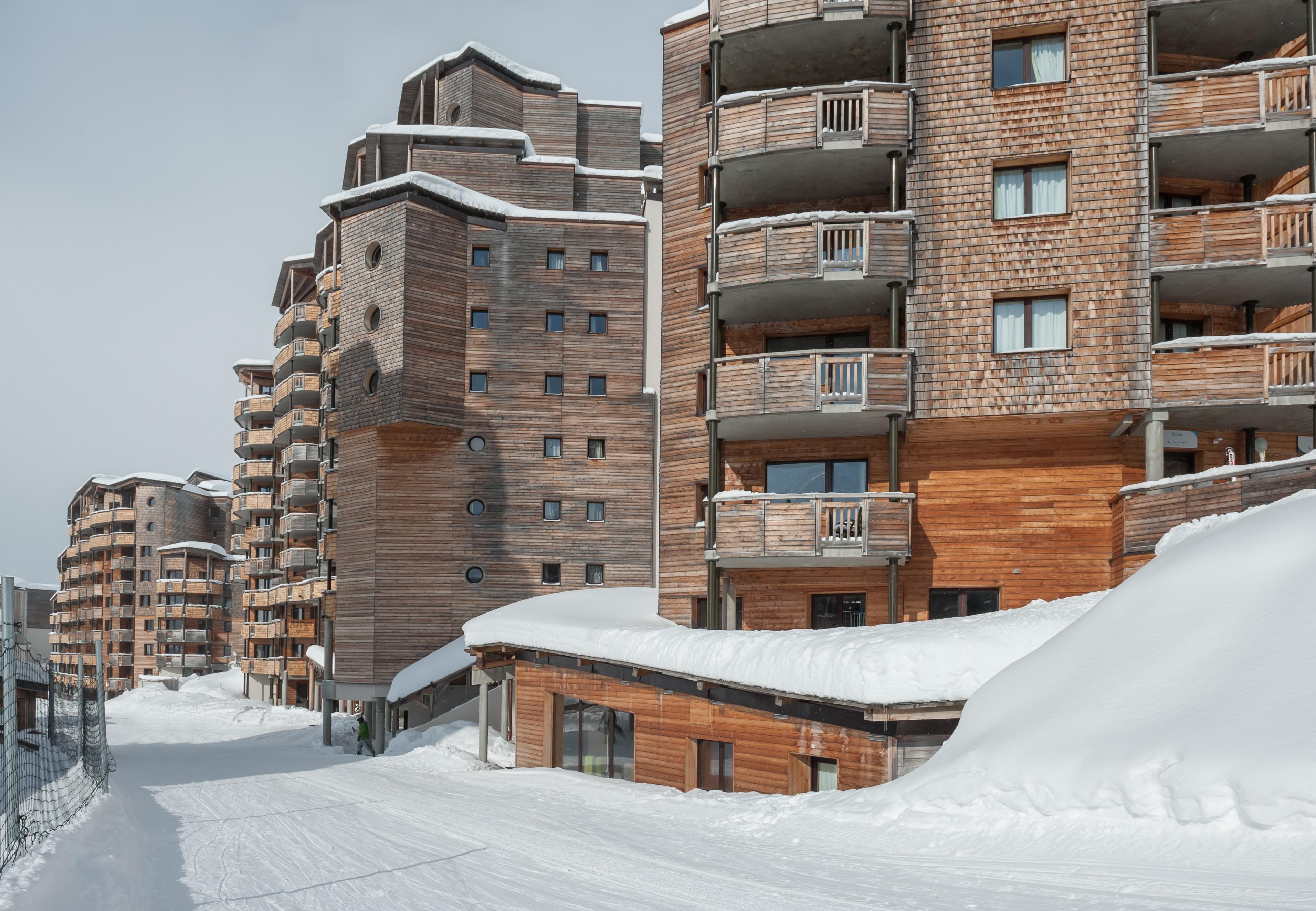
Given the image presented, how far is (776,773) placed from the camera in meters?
15.6

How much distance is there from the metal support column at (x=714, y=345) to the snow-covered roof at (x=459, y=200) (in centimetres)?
1535

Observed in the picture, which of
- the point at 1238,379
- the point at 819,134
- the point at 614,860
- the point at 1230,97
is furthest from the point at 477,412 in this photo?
the point at 614,860

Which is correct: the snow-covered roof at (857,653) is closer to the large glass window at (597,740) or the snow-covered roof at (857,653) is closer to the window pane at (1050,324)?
the large glass window at (597,740)

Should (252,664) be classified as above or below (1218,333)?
below

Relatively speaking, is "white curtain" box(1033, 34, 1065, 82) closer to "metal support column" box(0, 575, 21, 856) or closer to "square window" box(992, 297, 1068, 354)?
"square window" box(992, 297, 1068, 354)

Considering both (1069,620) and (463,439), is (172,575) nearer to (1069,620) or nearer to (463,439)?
(463,439)

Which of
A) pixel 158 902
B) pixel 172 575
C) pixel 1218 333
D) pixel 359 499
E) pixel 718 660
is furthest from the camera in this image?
pixel 172 575

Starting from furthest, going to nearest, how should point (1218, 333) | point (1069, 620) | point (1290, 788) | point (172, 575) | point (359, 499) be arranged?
point (172, 575)
point (359, 499)
point (1218, 333)
point (1069, 620)
point (1290, 788)

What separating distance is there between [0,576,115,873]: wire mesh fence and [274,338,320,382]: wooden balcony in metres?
22.7

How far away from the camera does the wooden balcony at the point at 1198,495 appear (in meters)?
15.9

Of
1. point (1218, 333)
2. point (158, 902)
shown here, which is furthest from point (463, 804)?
point (1218, 333)

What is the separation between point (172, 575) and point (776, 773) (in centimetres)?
8780

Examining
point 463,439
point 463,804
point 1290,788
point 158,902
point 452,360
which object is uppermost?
point 452,360

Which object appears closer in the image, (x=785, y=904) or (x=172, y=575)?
(x=785, y=904)
